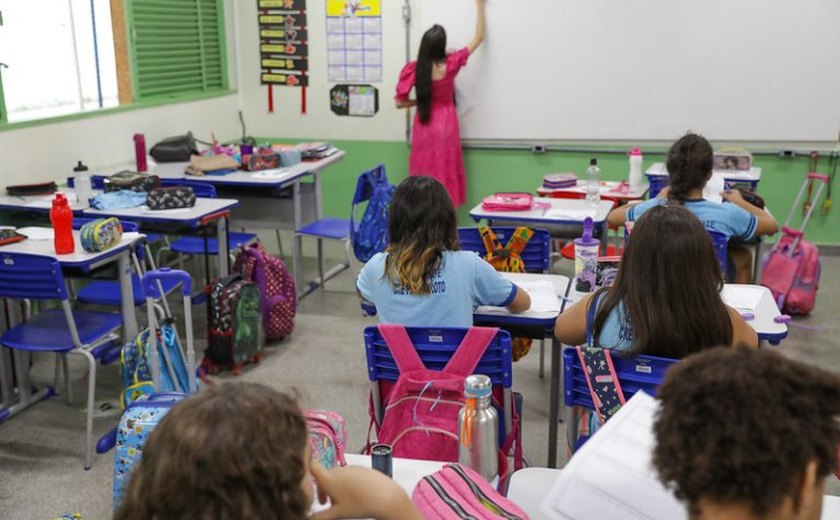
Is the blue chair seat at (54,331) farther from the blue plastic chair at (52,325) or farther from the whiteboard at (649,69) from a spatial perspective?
the whiteboard at (649,69)

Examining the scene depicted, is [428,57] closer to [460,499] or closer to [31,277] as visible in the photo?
[31,277]

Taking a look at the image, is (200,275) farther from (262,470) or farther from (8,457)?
(262,470)

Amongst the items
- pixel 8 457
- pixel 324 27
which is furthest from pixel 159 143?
pixel 8 457

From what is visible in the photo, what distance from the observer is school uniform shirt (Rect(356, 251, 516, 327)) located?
2.69 metres

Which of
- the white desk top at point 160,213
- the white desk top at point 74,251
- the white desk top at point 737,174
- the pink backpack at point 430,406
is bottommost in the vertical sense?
the pink backpack at point 430,406

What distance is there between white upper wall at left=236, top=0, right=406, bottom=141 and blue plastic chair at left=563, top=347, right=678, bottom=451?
465 cm

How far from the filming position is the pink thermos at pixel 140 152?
5.30 m

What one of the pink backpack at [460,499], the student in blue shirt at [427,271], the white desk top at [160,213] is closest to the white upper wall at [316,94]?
the white desk top at [160,213]

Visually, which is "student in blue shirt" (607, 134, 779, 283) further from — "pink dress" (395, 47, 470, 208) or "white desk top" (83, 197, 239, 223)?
"pink dress" (395, 47, 470, 208)

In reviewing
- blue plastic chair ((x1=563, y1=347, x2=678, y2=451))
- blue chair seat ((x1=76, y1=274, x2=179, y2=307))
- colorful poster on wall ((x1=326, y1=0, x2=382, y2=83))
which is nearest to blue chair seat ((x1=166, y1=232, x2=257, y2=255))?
blue chair seat ((x1=76, y1=274, x2=179, y2=307))

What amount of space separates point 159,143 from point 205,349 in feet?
6.36

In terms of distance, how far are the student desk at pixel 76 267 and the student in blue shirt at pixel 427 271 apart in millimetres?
1267

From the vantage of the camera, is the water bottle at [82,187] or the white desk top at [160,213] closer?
the white desk top at [160,213]

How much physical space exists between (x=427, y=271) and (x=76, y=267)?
160 cm
